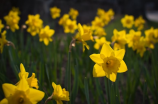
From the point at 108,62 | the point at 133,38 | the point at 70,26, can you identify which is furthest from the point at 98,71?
the point at 70,26

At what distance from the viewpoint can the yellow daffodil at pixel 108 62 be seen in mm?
827

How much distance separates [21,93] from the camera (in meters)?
0.61

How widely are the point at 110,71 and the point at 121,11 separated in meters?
7.17

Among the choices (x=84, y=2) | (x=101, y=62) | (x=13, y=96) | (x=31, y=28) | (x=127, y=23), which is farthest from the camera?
(x=84, y=2)

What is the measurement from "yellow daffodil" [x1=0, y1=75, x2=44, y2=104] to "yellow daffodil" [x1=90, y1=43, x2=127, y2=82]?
0.34 m

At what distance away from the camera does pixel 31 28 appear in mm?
1974

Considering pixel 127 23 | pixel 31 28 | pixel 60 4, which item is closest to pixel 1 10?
pixel 31 28

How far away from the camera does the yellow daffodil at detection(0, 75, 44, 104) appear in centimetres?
60

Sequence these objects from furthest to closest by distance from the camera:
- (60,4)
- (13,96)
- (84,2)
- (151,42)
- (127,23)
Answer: (84,2) < (60,4) < (127,23) < (151,42) < (13,96)

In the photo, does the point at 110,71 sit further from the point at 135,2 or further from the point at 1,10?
the point at 135,2

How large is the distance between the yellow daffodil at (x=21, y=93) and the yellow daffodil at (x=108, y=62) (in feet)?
1.11

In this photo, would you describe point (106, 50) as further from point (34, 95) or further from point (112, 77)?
point (34, 95)

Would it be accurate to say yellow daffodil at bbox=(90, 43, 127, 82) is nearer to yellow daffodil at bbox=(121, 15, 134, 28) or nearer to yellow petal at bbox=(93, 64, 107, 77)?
yellow petal at bbox=(93, 64, 107, 77)

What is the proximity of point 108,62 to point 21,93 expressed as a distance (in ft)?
1.55
